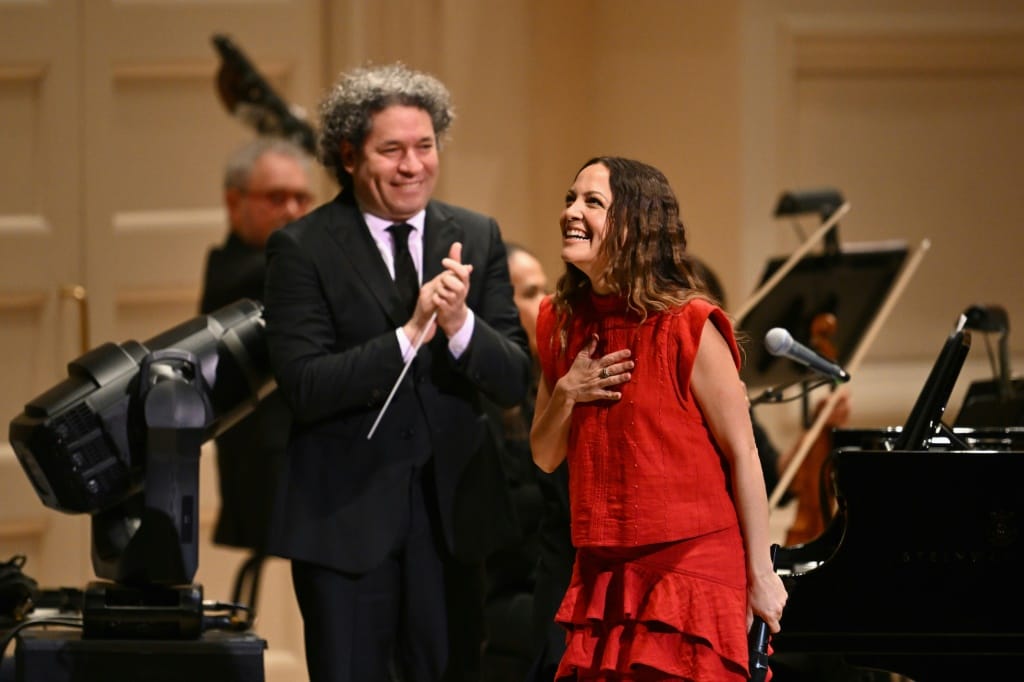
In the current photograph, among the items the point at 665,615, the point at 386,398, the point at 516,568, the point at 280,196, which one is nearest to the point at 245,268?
the point at 280,196

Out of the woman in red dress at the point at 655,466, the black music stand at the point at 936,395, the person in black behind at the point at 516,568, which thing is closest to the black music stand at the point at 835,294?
the person in black behind at the point at 516,568

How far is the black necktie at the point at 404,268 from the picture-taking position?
2947mm

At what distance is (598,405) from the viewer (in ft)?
7.96

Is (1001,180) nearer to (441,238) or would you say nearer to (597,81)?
(597,81)

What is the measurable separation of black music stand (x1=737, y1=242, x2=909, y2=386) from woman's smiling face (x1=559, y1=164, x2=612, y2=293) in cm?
126

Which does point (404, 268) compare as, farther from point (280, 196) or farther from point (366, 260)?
→ point (280, 196)

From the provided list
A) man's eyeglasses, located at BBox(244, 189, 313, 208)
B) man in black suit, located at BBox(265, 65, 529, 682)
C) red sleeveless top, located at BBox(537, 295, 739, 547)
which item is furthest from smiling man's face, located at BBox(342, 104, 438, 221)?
man's eyeglasses, located at BBox(244, 189, 313, 208)

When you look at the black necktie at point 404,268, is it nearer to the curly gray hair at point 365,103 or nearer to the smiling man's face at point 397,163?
the smiling man's face at point 397,163

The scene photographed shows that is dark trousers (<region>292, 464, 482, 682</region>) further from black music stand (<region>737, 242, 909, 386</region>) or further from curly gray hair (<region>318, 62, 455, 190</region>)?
black music stand (<region>737, 242, 909, 386</region>)

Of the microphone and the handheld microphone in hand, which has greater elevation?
the microphone

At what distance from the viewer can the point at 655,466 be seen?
7.78 ft

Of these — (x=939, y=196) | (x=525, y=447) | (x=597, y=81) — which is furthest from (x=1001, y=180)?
(x=525, y=447)

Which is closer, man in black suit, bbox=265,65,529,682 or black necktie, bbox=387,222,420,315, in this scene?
man in black suit, bbox=265,65,529,682

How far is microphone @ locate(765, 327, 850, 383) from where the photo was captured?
2.69 meters
